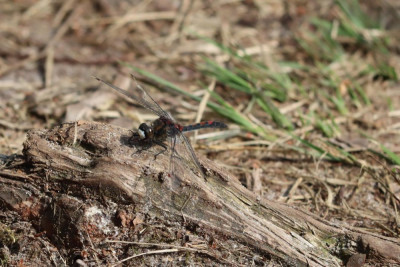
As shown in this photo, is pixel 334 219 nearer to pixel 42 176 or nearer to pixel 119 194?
pixel 119 194

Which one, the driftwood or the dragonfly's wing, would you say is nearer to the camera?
the driftwood

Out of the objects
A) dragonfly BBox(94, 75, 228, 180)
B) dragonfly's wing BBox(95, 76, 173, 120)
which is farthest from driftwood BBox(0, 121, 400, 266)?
dragonfly's wing BBox(95, 76, 173, 120)

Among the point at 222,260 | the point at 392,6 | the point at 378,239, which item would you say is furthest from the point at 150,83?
the point at 392,6

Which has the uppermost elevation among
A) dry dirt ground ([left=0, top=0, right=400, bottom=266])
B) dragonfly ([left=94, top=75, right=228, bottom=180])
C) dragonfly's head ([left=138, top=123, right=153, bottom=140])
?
dragonfly's head ([left=138, top=123, right=153, bottom=140])

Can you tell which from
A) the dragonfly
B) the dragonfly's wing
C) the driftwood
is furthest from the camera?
the dragonfly's wing

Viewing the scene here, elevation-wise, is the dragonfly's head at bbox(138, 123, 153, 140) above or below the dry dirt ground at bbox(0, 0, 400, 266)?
above

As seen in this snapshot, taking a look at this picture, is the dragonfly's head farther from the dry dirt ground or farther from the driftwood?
the dry dirt ground

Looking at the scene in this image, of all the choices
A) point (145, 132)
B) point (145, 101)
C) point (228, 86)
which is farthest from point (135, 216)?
point (228, 86)

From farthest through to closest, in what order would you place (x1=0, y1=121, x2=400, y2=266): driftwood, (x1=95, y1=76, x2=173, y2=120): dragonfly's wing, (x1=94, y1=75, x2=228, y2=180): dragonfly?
(x1=95, y1=76, x2=173, y2=120): dragonfly's wing
(x1=94, y1=75, x2=228, y2=180): dragonfly
(x1=0, y1=121, x2=400, y2=266): driftwood

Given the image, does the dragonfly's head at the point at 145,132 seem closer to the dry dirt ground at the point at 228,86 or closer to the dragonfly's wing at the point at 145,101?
the dragonfly's wing at the point at 145,101
